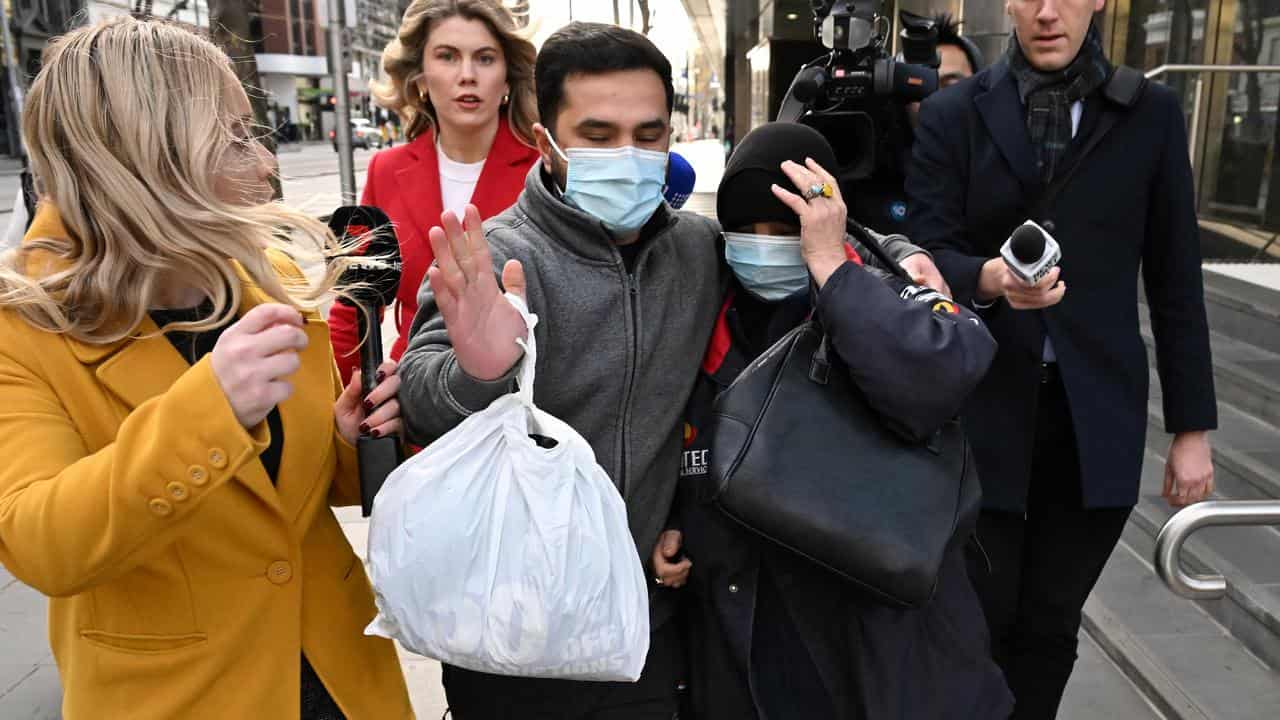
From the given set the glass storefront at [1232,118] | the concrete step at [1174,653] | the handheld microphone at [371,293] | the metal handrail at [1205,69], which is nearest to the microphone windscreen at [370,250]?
the handheld microphone at [371,293]

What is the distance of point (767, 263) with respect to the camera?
1.67 metres

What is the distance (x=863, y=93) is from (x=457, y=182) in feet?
3.80

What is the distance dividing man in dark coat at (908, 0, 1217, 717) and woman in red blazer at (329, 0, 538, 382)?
118 centimetres

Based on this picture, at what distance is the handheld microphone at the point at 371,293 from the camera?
1.49m

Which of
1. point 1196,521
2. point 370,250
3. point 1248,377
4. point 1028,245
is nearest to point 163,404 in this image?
point 370,250

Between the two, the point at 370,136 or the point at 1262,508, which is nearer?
the point at 1262,508

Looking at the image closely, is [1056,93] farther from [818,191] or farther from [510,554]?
[510,554]

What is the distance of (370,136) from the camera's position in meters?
52.1

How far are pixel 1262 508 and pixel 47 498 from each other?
1795mm

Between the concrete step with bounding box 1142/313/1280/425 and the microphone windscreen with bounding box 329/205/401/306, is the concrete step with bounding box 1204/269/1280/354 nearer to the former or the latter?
the concrete step with bounding box 1142/313/1280/425

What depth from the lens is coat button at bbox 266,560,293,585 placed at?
1.44m

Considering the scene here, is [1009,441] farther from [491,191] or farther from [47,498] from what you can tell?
[47,498]

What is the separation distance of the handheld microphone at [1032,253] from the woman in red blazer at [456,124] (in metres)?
1.46

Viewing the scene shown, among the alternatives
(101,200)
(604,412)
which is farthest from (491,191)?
(101,200)
